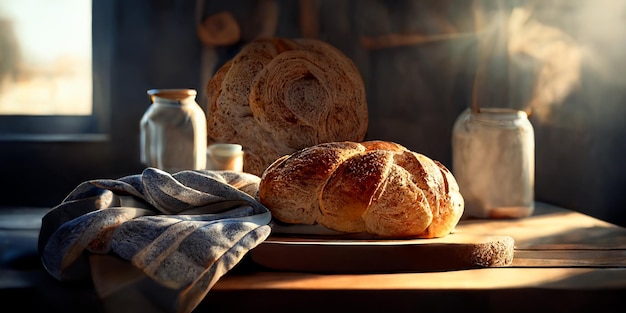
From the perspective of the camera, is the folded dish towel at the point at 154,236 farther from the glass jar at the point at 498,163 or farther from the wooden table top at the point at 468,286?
the glass jar at the point at 498,163

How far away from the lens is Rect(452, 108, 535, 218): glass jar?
1.84 metres

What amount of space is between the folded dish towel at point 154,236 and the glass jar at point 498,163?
634mm

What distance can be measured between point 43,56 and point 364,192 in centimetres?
141

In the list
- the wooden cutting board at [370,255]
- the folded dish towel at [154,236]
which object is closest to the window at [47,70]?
the folded dish towel at [154,236]

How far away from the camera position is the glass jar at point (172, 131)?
1847mm

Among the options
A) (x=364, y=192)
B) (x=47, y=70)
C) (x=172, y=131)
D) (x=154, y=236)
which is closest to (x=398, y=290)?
(x=364, y=192)

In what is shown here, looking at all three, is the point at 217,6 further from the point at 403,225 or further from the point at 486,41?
the point at 403,225

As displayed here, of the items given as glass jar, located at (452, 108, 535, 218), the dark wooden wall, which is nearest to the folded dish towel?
glass jar, located at (452, 108, 535, 218)

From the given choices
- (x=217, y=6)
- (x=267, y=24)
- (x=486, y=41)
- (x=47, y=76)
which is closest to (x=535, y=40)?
(x=486, y=41)

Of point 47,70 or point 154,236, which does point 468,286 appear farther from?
point 47,70

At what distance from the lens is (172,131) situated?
1846 mm

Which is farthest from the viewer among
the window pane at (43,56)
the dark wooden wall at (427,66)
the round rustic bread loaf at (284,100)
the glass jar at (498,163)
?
the window pane at (43,56)

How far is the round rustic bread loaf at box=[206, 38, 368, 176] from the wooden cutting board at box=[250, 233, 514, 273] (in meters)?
0.72

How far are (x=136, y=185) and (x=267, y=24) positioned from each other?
88 cm
